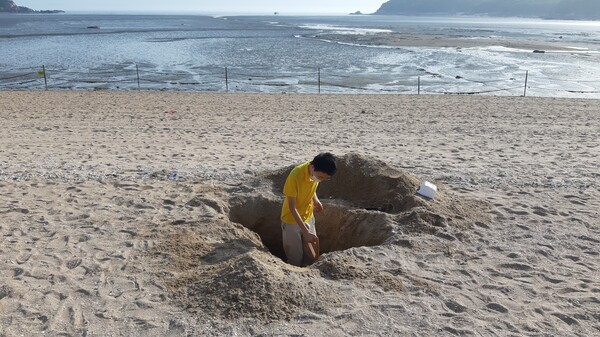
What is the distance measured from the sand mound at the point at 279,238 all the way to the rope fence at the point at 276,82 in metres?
14.4

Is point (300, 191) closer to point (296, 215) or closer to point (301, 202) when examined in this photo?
point (301, 202)

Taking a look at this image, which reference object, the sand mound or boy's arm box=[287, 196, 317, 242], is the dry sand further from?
boy's arm box=[287, 196, 317, 242]

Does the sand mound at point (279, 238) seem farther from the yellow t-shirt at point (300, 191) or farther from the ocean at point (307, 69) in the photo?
the ocean at point (307, 69)

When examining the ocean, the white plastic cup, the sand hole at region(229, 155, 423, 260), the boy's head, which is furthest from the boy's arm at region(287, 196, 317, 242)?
the ocean

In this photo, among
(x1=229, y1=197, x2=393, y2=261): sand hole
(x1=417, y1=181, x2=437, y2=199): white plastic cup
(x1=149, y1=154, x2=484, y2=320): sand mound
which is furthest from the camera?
(x1=417, y1=181, x2=437, y2=199): white plastic cup

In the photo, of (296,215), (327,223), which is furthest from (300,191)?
(327,223)

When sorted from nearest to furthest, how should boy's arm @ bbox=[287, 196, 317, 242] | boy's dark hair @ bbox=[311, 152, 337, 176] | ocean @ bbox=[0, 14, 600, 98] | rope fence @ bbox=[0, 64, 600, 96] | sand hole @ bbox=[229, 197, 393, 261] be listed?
boy's dark hair @ bbox=[311, 152, 337, 176] → boy's arm @ bbox=[287, 196, 317, 242] → sand hole @ bbox=[229, 197, 393, 261] → rope fence @ bbox=[0, 64, 600, 96] → ocean @ bbox=[0, 14, 600, 98]

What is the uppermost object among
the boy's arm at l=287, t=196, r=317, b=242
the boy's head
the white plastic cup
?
the boy's head

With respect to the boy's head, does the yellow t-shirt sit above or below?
below

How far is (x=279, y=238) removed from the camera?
22.1 ft

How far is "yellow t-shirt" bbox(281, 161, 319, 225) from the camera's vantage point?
5.11 meters

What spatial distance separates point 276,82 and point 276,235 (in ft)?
57.6

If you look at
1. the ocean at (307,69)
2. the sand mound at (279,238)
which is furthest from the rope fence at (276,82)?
the sand mound at (279,238)

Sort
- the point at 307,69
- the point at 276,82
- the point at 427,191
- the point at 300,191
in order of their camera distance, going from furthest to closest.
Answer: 1. the point at 307,69
2. the point at 276,82
3. the point at 427,191
4. the point at 300,191
